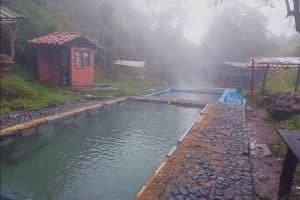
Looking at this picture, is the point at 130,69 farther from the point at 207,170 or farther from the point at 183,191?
the point at 183,191

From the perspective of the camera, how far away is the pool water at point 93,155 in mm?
3793

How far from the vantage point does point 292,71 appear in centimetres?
2595

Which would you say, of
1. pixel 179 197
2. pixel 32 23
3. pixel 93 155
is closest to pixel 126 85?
pixel 32 23

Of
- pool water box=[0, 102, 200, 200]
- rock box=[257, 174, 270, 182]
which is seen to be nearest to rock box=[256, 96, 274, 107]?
pool water box=[0, 102, 200, 200]

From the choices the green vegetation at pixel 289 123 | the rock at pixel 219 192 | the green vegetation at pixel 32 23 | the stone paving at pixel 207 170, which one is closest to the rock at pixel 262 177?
the stone paving at pixel 207 170

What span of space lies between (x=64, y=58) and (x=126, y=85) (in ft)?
23.1

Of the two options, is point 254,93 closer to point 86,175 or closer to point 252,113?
point 252,113

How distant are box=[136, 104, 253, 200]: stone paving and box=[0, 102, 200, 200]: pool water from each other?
30.9 inches

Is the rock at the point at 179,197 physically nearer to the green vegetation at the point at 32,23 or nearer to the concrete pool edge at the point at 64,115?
the concrete pool edge at the point at 64,115

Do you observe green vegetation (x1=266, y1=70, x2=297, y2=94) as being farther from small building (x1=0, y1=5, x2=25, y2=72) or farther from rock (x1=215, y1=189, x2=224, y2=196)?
small building (x1=0, y1=5, x2=25, y2=72)

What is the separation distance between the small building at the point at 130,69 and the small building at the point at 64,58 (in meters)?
7.88

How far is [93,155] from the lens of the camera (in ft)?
28.3

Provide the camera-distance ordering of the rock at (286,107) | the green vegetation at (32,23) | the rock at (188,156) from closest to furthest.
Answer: the rock at (188,156) < the rock at (286,107) < the green vegetation at (32,23)

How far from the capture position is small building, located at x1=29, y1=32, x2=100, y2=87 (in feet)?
55.3
